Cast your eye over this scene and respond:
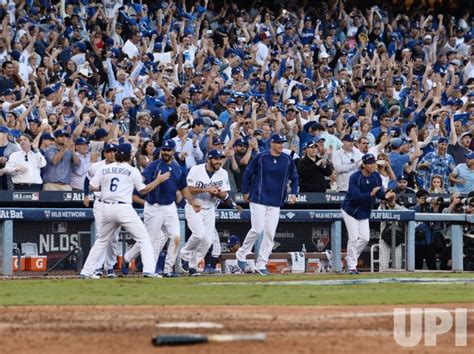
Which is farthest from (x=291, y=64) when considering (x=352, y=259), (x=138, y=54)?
(x=352, y=259)

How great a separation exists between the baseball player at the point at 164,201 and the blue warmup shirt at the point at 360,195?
242cm

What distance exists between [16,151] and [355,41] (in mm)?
12624

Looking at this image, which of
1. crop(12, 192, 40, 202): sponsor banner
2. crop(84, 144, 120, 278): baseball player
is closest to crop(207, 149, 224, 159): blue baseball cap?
crop(84, 144, 120, 278): baseball player

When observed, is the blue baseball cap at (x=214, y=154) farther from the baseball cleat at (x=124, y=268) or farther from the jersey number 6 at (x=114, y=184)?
the jersey number 6 at (x=114, y=184)

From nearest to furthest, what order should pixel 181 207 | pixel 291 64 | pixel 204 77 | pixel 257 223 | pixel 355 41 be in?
pixel 257 223
pixel 181 207
pixel 204 77
pixel 291 64
pixel 355 41

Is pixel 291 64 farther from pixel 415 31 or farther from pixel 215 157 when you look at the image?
pixel 215 157

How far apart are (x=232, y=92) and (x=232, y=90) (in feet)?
1.20

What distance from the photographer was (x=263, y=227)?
16.3m

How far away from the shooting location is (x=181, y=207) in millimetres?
17859

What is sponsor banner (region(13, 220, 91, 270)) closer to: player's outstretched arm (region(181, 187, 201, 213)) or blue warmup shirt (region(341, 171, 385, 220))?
player's outstretched arm (region(181, 187, 201, 213))

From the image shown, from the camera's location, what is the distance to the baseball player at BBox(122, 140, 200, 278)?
1558 cm

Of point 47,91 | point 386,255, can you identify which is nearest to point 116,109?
point 47,91

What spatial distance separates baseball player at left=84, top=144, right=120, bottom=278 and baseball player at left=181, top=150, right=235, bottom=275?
120cm

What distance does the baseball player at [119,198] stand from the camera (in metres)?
14.6
